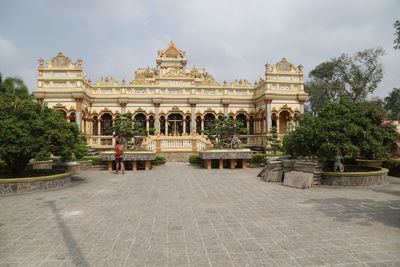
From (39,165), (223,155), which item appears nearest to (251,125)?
(223,155)

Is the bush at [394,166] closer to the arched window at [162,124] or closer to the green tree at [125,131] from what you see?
the green tree at [125,131]

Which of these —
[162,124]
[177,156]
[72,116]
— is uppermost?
[72,116]

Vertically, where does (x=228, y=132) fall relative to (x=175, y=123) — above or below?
below

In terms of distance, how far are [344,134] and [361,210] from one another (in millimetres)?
4419

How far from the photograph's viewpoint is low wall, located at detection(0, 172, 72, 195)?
7.92 metres

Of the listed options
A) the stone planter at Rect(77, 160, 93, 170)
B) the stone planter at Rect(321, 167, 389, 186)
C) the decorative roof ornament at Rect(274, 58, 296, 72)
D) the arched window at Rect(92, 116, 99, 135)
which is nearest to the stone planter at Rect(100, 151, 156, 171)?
the stone planter at Rect(77, 160, 93, 170)

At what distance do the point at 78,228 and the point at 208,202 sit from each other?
3445mm

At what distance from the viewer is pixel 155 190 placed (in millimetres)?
8453

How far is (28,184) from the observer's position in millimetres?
8211

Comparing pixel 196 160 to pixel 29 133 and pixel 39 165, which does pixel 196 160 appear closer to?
pixel 39 165

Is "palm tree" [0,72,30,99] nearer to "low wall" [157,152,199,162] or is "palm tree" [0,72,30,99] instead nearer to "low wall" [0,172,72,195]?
"low wall" [157,152,199,162]

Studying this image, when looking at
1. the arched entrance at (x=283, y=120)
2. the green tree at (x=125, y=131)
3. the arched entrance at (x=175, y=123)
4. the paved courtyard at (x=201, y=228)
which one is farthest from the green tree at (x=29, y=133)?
the arched entrance at (x=283, y=120)

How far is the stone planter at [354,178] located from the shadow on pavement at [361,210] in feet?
7.41

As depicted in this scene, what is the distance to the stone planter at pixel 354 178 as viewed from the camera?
29.7ft
